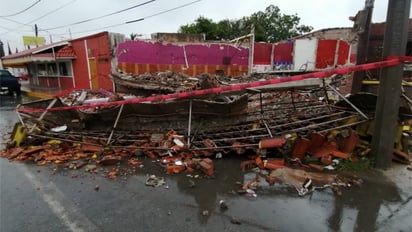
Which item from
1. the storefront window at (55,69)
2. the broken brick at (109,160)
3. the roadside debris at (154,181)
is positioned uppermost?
the storefront window at (55,69)

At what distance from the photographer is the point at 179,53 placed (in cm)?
1448

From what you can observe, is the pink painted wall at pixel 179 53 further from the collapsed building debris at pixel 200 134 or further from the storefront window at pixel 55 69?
the collapsed building debris at pixel 200 134

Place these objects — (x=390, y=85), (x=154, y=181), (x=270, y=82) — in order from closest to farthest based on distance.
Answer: (x=390, y=85) < (x=154, y=181) < (x=270, y=82)

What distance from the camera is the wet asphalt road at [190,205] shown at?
116 inches

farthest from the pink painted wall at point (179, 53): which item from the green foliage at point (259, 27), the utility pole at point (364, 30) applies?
the green foliage at point (259, 27)

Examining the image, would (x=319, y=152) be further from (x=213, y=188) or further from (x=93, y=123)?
(x=93, y=123)

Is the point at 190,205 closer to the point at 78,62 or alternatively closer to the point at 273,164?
the point at 273,164

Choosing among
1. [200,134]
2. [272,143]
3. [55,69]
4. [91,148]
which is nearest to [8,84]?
[55,69]

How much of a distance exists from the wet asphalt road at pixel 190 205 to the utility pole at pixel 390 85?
42 centimetres

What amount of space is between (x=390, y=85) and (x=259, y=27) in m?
38.5

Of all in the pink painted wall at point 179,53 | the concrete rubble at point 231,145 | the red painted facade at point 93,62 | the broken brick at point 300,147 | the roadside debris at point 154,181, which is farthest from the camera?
the red painted facade at point 93,62

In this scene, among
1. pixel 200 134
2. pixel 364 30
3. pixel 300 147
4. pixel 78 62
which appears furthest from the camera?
pixel 78 62

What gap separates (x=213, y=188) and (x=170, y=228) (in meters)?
1.07

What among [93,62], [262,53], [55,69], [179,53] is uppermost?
[262,53]
